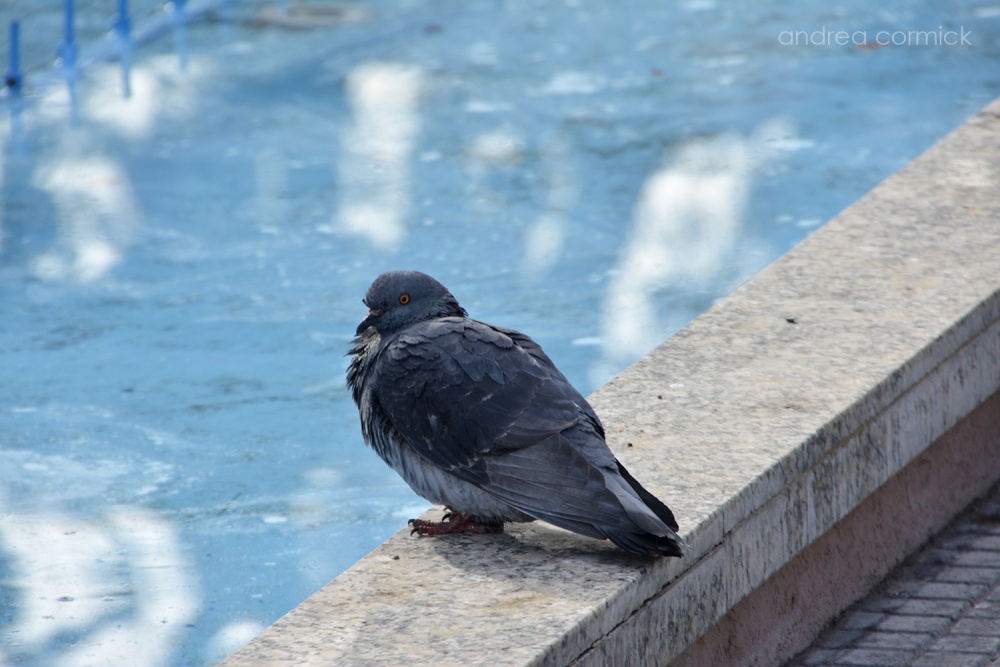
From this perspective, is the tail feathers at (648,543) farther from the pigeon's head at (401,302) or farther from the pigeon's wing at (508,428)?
Result: the pigeon's head at (401,302)

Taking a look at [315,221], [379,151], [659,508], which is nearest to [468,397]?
[659,508]

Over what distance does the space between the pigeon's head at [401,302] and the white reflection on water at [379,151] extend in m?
3.51

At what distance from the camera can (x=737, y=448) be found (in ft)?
11.0

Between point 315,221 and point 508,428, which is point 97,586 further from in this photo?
point 315,221

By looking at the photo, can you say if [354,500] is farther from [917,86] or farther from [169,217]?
[917,86]

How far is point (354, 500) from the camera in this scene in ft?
15.7

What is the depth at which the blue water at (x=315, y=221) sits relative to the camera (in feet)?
15.0

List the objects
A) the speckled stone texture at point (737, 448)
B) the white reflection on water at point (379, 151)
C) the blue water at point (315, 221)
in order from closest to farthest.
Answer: the speckled stone texture at point (737, 448) → the blue water at point (315, 221) → the white reflection on water at point (379, 151)

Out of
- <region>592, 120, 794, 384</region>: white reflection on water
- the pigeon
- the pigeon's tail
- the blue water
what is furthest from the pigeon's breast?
<region>592, 120, 794, 384</region>: white reflection on water

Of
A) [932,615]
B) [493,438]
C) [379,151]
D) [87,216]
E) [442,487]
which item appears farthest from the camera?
[379,151]

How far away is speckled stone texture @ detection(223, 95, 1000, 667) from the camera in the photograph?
108 inches

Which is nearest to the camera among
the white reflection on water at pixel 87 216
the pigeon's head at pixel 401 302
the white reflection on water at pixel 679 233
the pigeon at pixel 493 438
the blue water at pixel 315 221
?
the pigeon at pixel 493 438

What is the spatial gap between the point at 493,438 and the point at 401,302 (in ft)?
1.56

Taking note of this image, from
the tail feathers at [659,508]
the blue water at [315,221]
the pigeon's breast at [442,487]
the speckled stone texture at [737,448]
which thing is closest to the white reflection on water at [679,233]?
Result: the blue water at [315,221]
